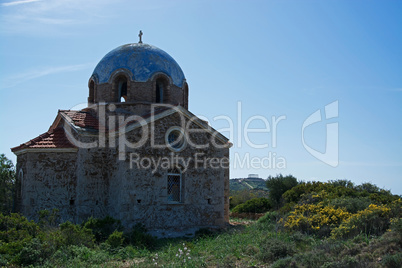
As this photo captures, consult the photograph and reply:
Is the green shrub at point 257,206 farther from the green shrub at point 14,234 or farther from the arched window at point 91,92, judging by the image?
the green shrub at point 14,234

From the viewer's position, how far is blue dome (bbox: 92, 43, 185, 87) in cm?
1656

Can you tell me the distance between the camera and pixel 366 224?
9.69m

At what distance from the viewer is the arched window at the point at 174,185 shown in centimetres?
1488

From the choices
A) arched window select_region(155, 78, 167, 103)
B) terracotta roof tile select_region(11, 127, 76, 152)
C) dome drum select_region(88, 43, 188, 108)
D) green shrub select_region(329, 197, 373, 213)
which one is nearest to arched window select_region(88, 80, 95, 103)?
dome drum select_region(88, 43, 188, 108)

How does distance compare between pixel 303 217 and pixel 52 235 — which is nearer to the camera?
pixel 52 235

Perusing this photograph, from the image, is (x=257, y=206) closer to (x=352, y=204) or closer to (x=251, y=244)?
(x=352, y=204)

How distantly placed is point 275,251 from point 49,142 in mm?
9937

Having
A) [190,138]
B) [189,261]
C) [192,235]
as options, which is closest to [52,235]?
[189,261]

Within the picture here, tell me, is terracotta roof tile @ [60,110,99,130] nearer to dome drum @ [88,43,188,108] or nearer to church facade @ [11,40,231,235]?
church facade @ [11,40,231,235]

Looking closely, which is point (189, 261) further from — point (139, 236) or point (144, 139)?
point (144, 139)

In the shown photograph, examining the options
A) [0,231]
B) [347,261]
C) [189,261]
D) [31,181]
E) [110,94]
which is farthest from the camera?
[110,94]

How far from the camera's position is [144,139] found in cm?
1423

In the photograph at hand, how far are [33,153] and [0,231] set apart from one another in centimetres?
487

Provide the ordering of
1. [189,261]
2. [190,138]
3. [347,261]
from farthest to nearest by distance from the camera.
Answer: [190,138] → [189,261] → [347,261]
